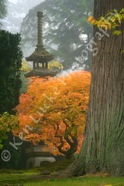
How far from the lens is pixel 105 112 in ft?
23.9

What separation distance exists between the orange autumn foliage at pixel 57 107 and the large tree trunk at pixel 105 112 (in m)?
7.42

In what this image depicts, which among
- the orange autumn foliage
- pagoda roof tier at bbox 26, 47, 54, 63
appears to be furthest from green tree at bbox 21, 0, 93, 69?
the orange autumn foliage

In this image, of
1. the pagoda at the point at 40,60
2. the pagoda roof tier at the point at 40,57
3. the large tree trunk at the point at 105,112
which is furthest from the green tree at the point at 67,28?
the large tree trunk at the point at 105,112

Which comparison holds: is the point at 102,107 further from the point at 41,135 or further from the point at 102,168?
the point at 41,135

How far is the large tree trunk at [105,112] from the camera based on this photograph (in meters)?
7.07

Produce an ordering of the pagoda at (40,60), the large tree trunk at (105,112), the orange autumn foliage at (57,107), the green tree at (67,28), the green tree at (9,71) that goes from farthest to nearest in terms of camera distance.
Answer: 1. the green tree at (67,28)
2. the pagoda at (40,60)
3. the green tree at (9,71)
4. the orange autumn foliage at (57,107)
5. the large tree trunk at (105,112)

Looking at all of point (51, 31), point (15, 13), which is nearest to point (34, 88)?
point (51, 31)

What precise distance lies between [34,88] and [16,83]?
825mm

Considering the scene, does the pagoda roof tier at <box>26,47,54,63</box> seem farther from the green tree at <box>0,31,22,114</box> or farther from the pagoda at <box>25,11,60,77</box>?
the green tree at <box>0,31,22,114</box>

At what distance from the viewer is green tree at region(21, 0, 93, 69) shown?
118ft

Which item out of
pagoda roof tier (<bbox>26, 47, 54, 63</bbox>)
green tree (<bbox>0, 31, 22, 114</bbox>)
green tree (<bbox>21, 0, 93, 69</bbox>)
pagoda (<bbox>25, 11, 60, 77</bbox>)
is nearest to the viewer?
green tree (<bbox>0, 31, 22, 114</bbox>)

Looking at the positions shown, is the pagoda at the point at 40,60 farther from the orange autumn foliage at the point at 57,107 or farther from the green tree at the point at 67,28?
the green tree at the point at 67,28

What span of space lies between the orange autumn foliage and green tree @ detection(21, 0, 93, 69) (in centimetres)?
1805

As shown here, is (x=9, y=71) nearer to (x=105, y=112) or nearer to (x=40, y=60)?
(x=40, y=60)
